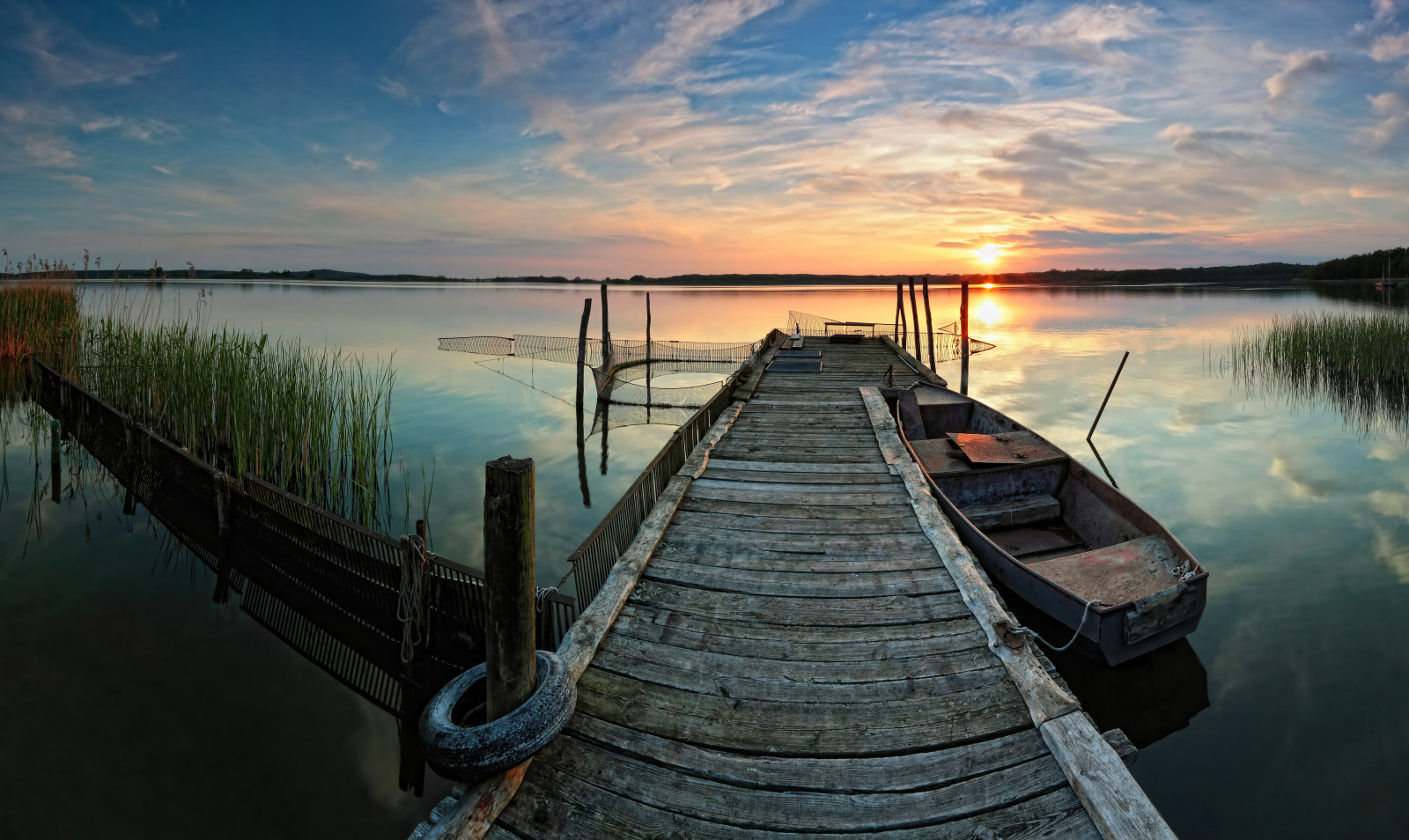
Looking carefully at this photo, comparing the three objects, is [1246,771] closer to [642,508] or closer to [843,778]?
[843,778]

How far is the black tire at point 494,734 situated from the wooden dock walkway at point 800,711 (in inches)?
9.1

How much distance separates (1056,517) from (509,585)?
6.94 m

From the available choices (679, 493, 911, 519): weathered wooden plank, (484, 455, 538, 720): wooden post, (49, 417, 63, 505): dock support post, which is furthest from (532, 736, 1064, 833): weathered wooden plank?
(49, 417, 63, 505): dock support post

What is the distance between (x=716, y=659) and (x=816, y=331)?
142 feet

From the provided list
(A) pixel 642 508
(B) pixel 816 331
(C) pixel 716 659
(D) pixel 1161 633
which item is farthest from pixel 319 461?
(B) pixel 816 331

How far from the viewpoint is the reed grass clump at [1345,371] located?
15.8 metres

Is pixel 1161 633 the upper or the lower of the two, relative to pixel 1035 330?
lower

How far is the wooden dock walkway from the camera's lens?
2527mm

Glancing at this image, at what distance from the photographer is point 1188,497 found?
10.3 metres

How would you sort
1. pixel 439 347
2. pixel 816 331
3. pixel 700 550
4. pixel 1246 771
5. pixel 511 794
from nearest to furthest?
pixel 511 794
pixel 1246 771
pixel 700 550
pixel 439 347
pixel 816 331

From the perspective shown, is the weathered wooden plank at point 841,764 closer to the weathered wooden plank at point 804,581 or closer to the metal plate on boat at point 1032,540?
the weathered wooden plank at point 804,581

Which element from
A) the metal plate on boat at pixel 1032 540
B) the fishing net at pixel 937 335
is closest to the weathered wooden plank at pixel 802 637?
the metal plate on boat at pixel 1032 540

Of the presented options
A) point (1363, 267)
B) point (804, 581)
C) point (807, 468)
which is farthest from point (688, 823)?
point (1363, 267)

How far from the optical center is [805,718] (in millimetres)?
3057
